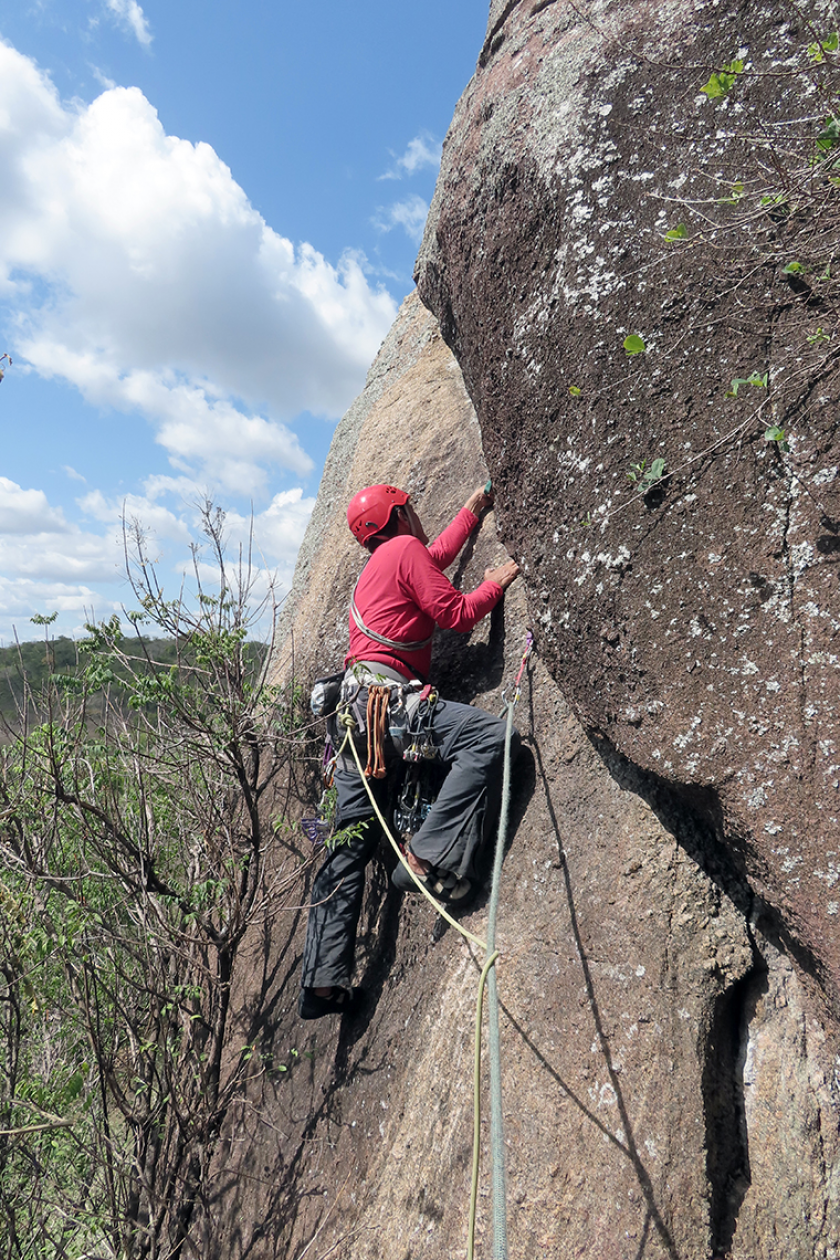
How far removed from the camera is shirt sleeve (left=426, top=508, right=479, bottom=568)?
198 inches

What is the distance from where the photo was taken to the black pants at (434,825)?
3.82 metres

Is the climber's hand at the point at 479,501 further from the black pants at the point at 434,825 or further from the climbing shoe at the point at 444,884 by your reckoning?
the climbing shoe at the point at 444,884

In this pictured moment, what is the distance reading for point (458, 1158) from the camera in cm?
320

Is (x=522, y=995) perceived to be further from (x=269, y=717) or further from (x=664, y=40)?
(x=664, y=40)

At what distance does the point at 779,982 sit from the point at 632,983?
0.59 m

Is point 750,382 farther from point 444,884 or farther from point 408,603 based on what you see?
point 444,884

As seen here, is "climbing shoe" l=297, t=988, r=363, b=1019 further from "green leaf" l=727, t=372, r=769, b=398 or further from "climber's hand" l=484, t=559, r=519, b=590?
"green leaf" l=727, t=372, r=769, b=398

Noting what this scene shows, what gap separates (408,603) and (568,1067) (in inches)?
105

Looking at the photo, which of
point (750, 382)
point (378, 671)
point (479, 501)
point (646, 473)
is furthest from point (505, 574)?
point (750, 382)

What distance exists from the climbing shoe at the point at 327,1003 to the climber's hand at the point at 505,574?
8.88ft

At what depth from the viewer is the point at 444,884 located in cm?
389

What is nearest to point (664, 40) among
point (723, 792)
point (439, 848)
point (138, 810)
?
point (723, 792)

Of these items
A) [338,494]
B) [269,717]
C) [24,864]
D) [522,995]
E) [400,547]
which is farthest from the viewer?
[338,494]

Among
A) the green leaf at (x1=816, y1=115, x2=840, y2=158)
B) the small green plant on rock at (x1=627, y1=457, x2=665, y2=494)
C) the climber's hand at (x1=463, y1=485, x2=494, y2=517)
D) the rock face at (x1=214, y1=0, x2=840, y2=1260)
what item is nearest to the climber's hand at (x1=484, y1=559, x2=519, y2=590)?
the rock face at (x1=214, y1=0, x2=840, y2=1260)
